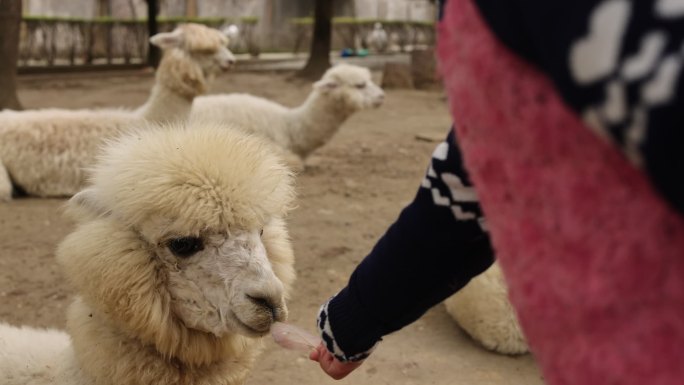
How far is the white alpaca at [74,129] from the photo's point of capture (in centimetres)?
569

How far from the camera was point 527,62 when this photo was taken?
62 centimetres

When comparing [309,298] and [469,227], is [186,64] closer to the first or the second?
[309,298]

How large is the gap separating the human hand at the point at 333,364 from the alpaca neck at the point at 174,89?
426 cm

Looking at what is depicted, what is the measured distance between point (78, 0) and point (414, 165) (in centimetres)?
2027

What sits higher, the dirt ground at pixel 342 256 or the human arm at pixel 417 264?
the human arm at pixel 417 264

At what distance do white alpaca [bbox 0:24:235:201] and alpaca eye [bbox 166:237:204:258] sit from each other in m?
3.83

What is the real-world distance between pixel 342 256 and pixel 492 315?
1.29 metres

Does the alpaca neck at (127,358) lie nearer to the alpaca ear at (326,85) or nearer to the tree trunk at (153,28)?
the alpaca ear at (326,85)

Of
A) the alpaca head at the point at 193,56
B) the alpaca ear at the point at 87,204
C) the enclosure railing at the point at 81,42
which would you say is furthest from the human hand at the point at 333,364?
the enclosure railing at the point at 81,42

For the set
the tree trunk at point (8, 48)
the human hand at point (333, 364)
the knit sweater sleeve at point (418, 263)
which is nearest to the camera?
the knit sweater sleeve at point (418, 263)

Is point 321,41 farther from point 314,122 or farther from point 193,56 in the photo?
point 193,56

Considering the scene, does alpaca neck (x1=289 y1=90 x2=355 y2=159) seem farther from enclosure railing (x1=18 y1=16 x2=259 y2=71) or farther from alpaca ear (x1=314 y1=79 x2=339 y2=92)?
enclosure railing (x1=18 y1=16 x2=259 y2=71)

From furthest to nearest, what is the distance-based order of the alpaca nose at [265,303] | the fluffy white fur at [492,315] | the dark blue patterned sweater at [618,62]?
the fluffy white fur at [492,315], the alpaca nose at [265,303], the dark blue patterned sweater at [618,62]

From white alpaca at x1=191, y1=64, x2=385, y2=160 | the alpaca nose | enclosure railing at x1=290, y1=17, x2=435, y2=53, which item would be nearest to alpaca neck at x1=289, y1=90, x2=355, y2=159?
white alpaca at x1=191, y1=64, x2=385, y2=160
